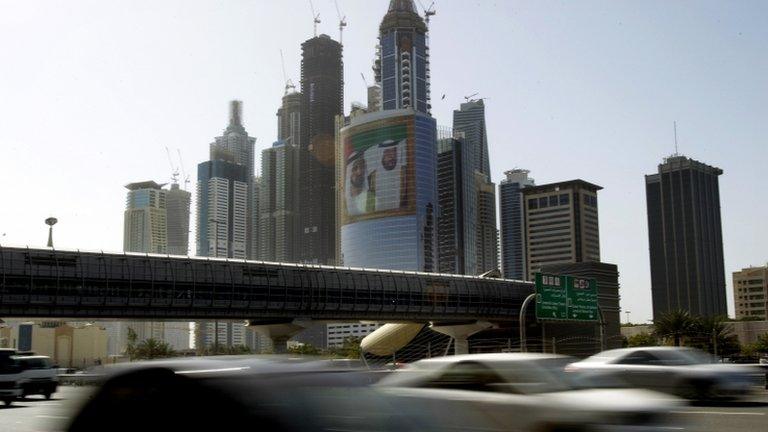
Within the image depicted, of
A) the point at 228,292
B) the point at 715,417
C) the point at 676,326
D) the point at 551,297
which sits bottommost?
the point at 715,417

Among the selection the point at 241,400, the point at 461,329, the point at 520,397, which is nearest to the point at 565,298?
the point at 461,329

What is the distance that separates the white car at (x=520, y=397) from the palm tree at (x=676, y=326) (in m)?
71.1

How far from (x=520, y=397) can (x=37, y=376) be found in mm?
20958

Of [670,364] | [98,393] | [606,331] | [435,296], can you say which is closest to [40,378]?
[670,364]

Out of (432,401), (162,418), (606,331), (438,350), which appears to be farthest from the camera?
(438,350)

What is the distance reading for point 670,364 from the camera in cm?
1794

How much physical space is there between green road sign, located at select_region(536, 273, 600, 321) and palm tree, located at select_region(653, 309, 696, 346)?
82.4 feet

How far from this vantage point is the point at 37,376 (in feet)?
85.7

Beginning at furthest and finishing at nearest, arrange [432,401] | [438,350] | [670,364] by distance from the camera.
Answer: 1. [438,350]
2. [670,364]
3. [432,401]

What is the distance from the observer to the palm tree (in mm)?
77250

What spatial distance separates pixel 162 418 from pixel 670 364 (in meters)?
14.8

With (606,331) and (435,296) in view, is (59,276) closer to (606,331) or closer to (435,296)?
(435,296)

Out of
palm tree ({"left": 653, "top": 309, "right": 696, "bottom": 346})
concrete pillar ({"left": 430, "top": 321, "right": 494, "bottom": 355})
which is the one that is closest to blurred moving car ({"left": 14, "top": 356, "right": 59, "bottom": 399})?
palm tree ({"left": 653, "top": 309, "right": 696, "bottom": 346})

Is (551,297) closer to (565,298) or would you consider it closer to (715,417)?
(565,298)
